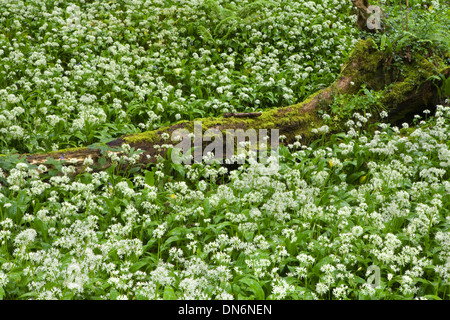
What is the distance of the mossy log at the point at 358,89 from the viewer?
681cm

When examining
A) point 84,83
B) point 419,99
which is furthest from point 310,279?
point 84,83

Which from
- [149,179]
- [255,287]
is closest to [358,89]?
[149,179]

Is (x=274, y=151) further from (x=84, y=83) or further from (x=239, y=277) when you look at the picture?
(x=84, y=83)

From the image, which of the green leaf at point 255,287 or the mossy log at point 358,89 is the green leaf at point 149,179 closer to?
the mossy log at point 358,89

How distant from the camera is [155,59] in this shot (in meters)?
8.85

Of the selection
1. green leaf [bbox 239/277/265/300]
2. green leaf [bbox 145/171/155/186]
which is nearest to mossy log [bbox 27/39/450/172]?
green leaf [bbox 145/171/155/186]

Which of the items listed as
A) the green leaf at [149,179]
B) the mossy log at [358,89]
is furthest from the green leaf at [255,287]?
the mossy log at [358,89]

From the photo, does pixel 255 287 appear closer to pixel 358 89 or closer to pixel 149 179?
pixel 149 179

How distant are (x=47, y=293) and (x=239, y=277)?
4.95ft

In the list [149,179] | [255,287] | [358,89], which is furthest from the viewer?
[358,89]

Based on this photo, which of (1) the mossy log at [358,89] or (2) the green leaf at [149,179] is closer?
(2) the green leaf at [149,179]

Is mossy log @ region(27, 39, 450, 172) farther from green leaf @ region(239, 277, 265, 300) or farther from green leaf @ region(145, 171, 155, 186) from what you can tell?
green leaf @ region(239, 277, 265, 300)

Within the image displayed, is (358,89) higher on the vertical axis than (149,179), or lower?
higher

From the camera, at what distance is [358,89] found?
25.5 ft
